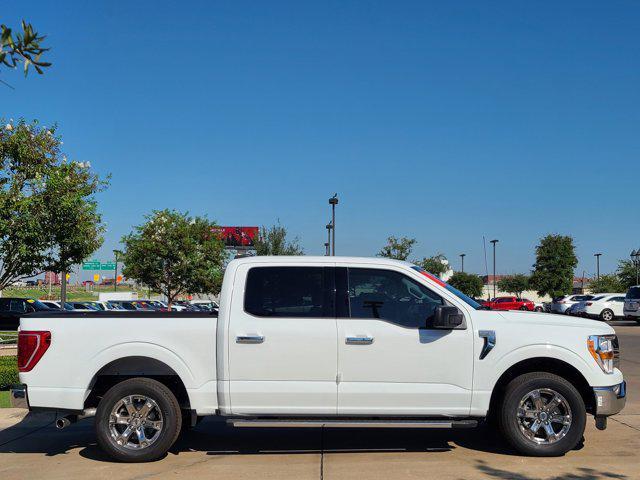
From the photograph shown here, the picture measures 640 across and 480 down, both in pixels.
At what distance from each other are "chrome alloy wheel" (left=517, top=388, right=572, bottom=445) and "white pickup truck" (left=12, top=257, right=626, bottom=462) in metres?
0.01

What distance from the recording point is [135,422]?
6391 mm

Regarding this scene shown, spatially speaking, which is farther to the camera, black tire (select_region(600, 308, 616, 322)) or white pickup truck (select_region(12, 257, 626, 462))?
black tire (select_region(600, 308, 616, 322))

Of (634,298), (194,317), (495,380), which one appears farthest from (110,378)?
(634,298)

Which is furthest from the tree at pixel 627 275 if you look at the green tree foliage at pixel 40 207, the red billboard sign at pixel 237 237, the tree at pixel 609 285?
the green tree foliage at pixel 40 207

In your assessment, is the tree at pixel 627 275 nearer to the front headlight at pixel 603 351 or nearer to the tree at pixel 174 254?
the tree at pixel 174 254

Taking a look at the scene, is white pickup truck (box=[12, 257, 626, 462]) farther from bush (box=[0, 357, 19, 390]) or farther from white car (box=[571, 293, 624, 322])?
white car (box=[571, 293, 624, 322])

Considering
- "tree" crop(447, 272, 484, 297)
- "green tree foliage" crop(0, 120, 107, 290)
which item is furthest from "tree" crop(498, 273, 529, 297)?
"green tree foliage" crop(0, 120, 107, 290)

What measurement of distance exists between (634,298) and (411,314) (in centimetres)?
2834

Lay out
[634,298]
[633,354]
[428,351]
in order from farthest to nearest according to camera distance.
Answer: [634,298] < [633,354] < [428,351]

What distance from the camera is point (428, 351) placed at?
20.6ft

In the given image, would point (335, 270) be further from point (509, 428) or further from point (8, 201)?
point (8, 201)

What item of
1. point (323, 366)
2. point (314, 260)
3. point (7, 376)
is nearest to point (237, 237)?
point (7, 376)

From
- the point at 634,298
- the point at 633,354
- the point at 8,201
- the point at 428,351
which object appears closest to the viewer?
the point at 428,351

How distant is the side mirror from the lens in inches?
243
